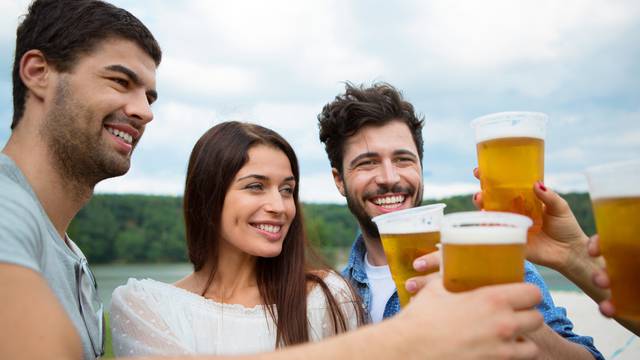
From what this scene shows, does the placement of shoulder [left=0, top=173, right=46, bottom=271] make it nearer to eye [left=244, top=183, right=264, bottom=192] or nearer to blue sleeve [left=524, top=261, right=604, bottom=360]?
eye [left=244, top=183, right=264, bottom=192]

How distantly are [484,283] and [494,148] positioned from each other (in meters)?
0.62

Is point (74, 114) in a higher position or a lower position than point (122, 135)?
higher

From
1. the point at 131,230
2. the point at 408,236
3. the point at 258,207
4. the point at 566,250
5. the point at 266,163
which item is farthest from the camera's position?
the point at 131,230

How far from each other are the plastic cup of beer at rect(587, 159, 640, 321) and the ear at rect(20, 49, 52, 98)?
3034 millimetres

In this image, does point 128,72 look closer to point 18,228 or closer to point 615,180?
point 18,228

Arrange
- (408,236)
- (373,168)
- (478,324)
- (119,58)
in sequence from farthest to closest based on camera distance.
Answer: (373,168) → (119,58) → (408,236) → (478,324)

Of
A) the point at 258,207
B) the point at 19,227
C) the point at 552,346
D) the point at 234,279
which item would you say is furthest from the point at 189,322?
the point at 552,346

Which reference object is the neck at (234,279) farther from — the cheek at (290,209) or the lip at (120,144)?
the lip at (120,144)

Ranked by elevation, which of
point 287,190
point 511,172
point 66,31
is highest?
point 66,31

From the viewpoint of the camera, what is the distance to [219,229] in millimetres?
3719

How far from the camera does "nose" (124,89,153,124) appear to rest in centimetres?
329

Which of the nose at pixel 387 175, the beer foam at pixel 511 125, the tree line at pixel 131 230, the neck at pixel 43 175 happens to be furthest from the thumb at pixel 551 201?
the tree line at pixel 131 230

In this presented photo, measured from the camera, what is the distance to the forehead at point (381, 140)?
441 centimetres

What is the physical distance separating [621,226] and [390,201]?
2.54 meters
